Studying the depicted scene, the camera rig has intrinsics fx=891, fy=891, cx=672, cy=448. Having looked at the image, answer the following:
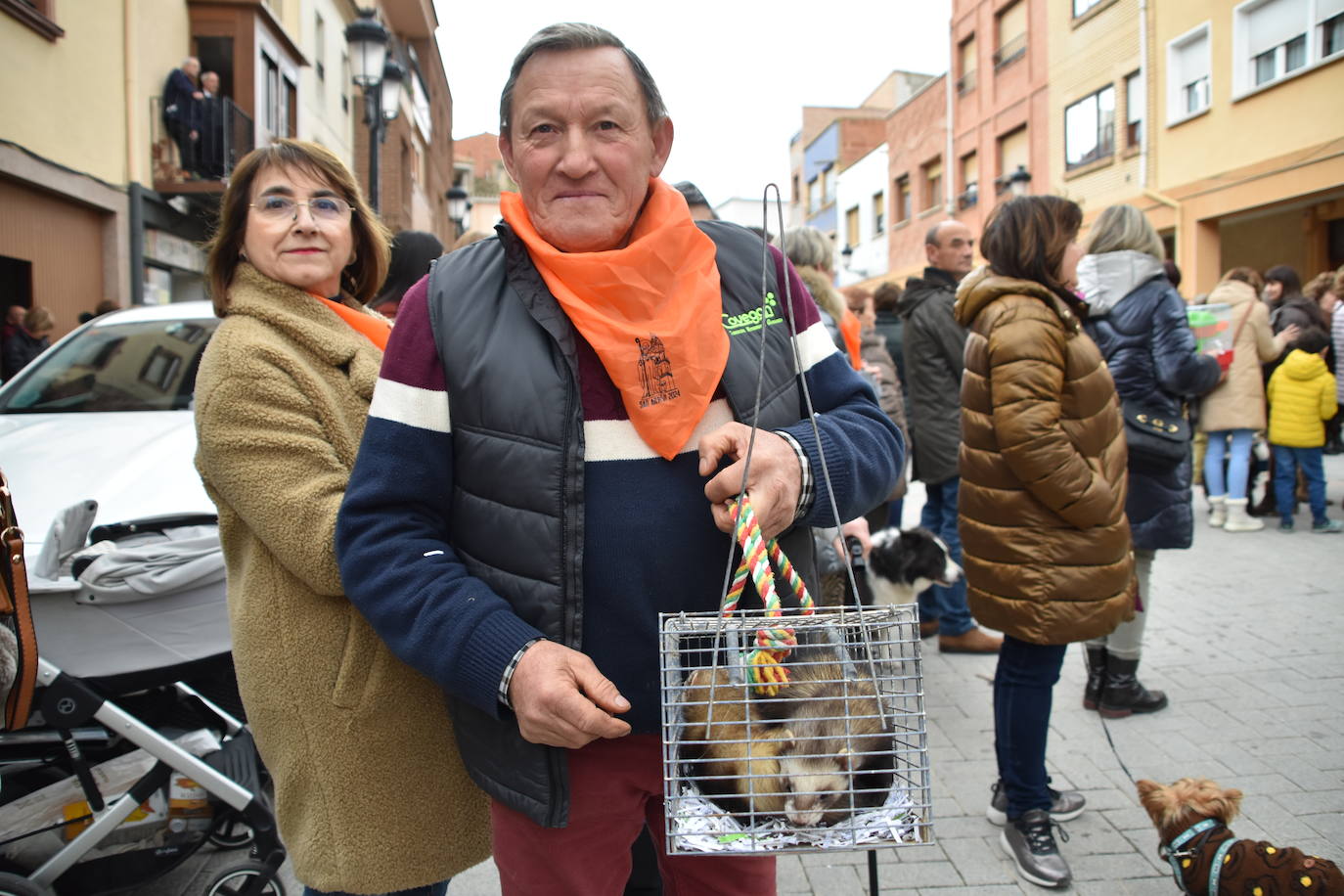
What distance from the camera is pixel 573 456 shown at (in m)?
1.50

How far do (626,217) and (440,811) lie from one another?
129 cm

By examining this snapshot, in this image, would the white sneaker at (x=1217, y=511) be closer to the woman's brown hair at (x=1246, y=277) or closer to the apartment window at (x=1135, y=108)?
the woman's brown hair at (x=1246, y=277)

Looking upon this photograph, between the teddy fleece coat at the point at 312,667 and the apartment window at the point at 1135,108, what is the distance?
788 inches

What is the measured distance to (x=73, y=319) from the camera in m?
10.6

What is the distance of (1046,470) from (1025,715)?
2.75 ft

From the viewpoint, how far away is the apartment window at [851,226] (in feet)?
113

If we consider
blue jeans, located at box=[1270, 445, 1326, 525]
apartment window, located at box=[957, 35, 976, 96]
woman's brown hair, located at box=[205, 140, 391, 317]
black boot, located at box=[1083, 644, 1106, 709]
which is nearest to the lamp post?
woman's brown hair, located at box=[205, 140, 391, 317]

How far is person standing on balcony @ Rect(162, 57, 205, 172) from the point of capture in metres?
11.8

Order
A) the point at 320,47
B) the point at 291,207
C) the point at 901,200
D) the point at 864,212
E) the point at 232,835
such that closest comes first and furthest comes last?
the point at 291,207 < the point at 232,835 < the point at 320,47 < the point at 901,200 < the point at 864,212

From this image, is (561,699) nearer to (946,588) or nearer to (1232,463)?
(946,588)

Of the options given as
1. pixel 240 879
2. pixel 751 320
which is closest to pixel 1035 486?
pixel 751 320

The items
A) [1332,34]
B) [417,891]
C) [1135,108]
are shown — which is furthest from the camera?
[1135,108]

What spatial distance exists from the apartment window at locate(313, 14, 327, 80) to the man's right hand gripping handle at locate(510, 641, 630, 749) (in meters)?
20.8

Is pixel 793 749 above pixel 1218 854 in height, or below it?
above
